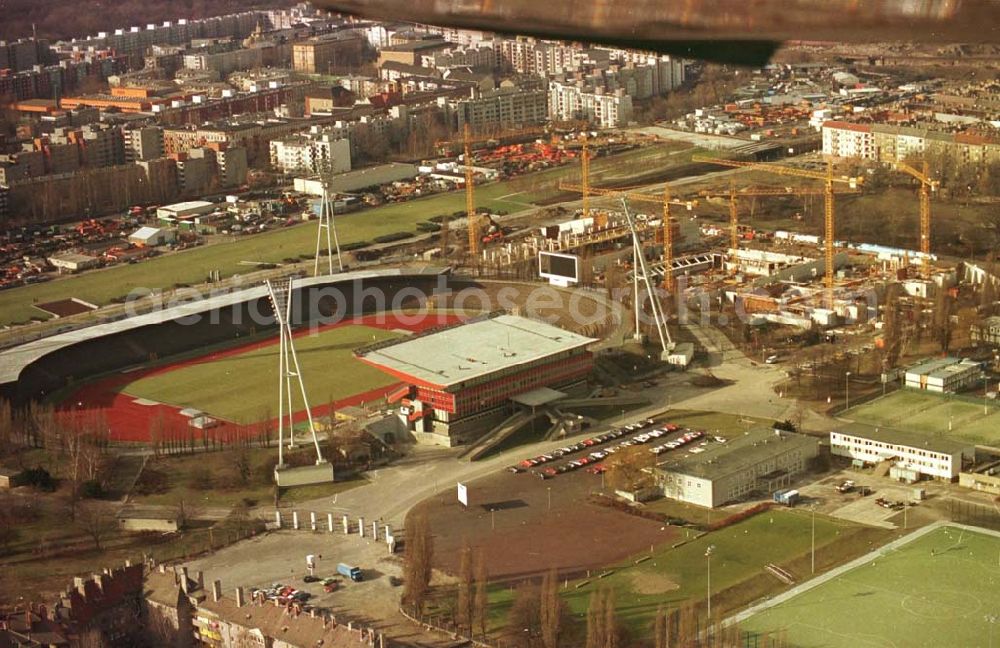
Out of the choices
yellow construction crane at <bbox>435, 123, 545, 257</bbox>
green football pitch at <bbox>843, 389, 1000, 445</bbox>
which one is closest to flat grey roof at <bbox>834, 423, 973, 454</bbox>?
green football pitch at <bbox>843, 389, 1000, 445</bbox>

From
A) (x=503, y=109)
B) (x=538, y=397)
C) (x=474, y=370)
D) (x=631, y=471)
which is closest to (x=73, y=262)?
(x=474, y=370)

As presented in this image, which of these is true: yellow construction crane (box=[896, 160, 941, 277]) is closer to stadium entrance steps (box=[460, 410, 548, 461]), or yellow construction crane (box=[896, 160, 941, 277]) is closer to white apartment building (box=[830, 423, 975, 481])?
white apartment building (box=[830, 423, 975, 481])

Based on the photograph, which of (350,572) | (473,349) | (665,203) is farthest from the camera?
(665,203)

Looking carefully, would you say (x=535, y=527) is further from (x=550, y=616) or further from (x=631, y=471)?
(x=550, y=616)

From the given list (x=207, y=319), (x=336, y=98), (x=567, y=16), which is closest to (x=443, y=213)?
(x=207, y=319)

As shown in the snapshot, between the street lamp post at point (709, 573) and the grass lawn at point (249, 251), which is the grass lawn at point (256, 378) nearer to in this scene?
the grass lawn at point (249, 251)

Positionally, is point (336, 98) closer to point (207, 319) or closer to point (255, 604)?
point (207, 319)

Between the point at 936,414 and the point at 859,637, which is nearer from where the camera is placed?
the point at 859,637
